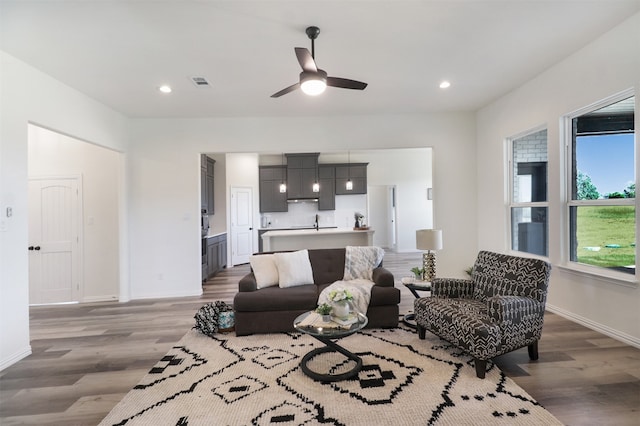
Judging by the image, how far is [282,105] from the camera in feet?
14.7

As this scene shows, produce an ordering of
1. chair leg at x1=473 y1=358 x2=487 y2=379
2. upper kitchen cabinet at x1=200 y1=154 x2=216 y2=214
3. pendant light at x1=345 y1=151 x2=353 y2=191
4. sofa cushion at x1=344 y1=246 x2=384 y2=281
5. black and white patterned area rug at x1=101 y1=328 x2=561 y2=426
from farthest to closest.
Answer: pendant light at x1=345 y1=151 x2=353 y2=191
upper kitchen cabinet at x1=200 y1=154 x2=216 y2=214
sofa cushion at x1=344 y1=246 x2=384 y2=281
chair leg at x1=473 y1=358 x2=487 y2=379
black and white patterned area rug at x1=101 y1=328 x2=561 y2=426

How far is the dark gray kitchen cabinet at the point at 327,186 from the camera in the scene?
332 inches

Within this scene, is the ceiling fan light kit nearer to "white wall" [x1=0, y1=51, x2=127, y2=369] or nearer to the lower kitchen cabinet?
"white wall" [x1=0, y1=51, x2=127, y2=369]

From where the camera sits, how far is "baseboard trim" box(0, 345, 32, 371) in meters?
2.66

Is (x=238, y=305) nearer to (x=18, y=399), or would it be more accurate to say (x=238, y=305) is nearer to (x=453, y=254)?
(x=18, y=399)

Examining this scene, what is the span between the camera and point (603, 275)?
2.99 m

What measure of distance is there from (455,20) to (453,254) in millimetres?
3621

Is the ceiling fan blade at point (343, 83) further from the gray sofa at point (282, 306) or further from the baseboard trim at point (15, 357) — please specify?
the baseboard trim at point (15, 357)

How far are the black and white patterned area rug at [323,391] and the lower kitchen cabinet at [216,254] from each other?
3503mm

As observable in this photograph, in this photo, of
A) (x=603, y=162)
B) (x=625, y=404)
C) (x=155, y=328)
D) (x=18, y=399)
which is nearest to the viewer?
(x=625, y=404)

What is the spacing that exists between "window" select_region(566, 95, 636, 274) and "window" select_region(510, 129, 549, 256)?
42 cm

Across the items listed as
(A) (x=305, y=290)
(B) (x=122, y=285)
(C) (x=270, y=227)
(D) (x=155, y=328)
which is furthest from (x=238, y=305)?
(C) (x=270, y=227)

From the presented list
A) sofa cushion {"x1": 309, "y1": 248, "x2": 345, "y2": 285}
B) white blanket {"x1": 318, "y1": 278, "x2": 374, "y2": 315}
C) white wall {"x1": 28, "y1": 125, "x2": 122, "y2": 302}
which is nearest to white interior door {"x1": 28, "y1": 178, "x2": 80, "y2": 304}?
white wall {"x1": 28, "y1": 125, "x2": 122, "y2": 302}

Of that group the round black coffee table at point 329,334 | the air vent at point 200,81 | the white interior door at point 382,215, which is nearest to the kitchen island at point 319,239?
the air vent at point 200,81
